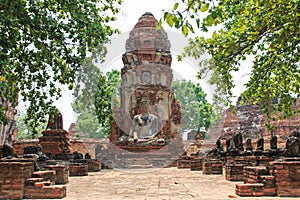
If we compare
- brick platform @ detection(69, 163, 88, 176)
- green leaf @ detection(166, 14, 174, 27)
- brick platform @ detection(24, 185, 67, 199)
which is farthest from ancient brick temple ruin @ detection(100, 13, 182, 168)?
green leaf @ detection(166, 14, 174, 27)

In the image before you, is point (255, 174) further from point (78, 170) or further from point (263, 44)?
point (78, 170)

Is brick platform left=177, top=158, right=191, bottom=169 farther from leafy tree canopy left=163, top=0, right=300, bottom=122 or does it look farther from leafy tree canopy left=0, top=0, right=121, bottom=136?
leafy tree canopy left=0, top=0, right=121, bottom=136

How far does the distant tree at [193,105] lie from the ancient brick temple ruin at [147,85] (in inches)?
567

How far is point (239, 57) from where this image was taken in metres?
7.66

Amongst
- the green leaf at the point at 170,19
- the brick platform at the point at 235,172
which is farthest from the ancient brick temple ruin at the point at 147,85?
the green leaf at the point at 170,19

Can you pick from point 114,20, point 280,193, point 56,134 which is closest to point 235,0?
point 114,20

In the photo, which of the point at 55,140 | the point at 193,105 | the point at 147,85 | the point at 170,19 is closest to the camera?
the point at 170,19

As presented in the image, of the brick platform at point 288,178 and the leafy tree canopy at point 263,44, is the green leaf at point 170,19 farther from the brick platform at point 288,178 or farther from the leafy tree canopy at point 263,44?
the brick platform at point 288,178

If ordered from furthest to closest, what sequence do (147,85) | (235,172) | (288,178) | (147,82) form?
(147,82) < (147,85) < (235,172) < (288,178)

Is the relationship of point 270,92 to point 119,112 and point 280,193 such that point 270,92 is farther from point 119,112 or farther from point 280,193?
point 119,112

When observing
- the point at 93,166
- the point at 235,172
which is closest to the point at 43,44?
the point at 235,172

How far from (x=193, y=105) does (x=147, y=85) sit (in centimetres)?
2103

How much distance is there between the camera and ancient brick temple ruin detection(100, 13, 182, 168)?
73.1 ft

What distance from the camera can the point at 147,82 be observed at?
23.5 m
